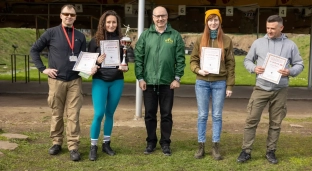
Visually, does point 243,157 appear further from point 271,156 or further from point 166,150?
point 166,150

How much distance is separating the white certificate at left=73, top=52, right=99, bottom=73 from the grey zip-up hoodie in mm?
1805

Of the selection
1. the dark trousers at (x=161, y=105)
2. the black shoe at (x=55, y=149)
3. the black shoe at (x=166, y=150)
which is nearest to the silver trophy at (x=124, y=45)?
the dark trousers at (x=161, y=105)

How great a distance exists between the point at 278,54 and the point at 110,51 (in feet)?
6.34

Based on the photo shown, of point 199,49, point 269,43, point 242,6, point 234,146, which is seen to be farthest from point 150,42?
point 242,6

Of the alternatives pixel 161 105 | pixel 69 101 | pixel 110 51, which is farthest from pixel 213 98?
pixel 69 101

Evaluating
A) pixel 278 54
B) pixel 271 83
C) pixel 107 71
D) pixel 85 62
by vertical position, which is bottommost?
pixel 271 83

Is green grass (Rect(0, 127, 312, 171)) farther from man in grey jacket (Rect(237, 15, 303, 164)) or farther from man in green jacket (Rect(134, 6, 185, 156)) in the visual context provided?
man in green jacket (Rect(134, 6, 185, 156))

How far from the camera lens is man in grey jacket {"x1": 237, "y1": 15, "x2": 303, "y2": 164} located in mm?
4324

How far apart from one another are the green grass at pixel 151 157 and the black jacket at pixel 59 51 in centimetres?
101

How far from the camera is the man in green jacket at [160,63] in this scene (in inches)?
179

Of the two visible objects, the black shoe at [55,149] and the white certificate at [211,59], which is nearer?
the white certificate at [211,59]

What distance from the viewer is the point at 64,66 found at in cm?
445

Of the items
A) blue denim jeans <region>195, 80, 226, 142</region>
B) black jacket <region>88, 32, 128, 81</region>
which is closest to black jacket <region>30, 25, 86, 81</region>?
black jacket <region>88, 32, 128, 81</region>

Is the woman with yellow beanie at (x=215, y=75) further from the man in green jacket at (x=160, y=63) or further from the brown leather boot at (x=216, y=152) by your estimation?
the man in green jacket at (x=160, y=63)
